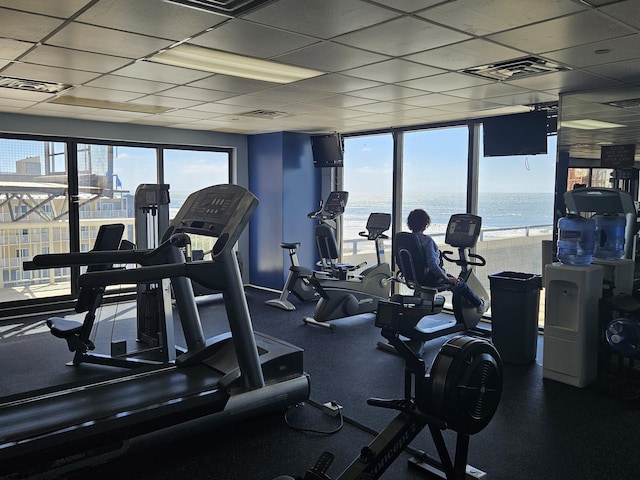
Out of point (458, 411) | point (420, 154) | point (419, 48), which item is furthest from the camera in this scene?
point (420, 154)

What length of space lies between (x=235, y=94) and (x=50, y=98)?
189 cm

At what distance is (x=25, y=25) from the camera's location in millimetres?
2939

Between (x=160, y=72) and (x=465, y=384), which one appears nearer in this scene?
(x=465, y=384)

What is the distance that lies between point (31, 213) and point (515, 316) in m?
5.82

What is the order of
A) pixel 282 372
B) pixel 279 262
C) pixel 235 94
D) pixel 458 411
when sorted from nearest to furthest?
1. pixel 458 411
2. pixel 282 372
3. pixel 235 94
4. pixel 279 262

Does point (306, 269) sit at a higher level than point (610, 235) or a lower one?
lower

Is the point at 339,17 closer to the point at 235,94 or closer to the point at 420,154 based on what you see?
the point at 235,94

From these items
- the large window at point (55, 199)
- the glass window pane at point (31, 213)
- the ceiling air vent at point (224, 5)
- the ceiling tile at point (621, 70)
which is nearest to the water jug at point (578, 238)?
the ceiling tile at point (621, 70)

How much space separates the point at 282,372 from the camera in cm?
360

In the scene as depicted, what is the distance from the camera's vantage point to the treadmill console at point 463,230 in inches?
212

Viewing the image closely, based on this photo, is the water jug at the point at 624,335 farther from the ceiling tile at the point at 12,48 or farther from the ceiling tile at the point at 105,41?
the ceiling tile at the point at 12,48

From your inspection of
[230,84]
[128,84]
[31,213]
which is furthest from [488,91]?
[31,213]

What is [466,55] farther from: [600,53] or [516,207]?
[516,207]

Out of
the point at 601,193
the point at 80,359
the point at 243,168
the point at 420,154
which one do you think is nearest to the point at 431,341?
the point at 601,193
